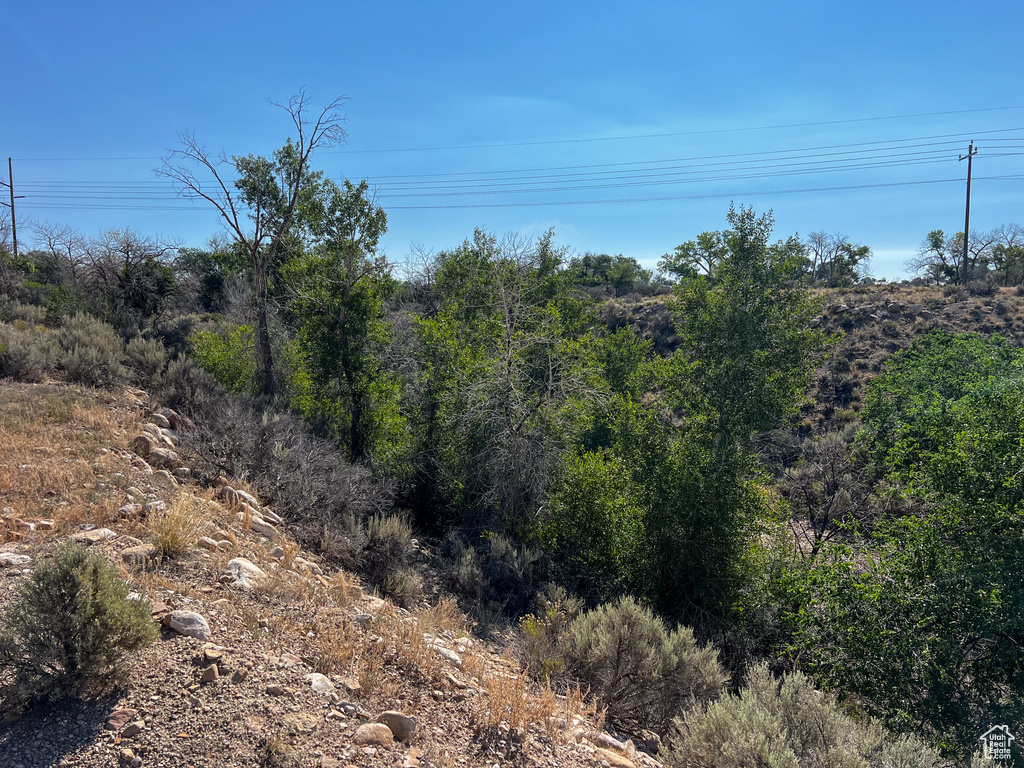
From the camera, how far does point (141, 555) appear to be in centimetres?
490

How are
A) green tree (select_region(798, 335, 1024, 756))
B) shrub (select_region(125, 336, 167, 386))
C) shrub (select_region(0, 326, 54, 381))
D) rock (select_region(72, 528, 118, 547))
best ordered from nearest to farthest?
1. rock (select_region(72, 528, 118, 547))
2. green tree (select_region(798, 335, 1024, 756))
3. shrub (select_region(0, 326, 54, 381))
4. shrub (select_region(125, 336, 167, 386))

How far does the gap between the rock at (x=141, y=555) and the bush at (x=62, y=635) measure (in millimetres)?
1433

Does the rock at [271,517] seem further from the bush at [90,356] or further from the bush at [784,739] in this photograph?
the bush at [784,739]

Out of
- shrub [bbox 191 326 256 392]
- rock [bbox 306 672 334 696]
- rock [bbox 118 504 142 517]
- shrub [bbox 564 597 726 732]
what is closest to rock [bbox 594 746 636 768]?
shrub [bbox 564 597 726 732]

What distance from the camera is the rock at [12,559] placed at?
446cm

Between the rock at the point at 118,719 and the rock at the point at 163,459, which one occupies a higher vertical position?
the rock at the point at 163,459

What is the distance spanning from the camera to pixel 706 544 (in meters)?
8.93

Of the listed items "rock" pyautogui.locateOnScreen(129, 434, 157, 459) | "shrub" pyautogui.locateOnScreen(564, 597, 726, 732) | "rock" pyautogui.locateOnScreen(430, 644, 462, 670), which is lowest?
"shrub" pyautogui.locateOnScreen(564, 597, 726, 732)

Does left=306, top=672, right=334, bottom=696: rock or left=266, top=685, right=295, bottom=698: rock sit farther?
left=306, top=672, right=334, bottom=696: rock

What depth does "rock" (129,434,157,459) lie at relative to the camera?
764 cm

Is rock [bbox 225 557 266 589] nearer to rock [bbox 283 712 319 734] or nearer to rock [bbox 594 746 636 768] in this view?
rock [bbox 283 712 319 734]

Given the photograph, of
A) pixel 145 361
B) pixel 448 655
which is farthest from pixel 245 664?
pixel 145 361

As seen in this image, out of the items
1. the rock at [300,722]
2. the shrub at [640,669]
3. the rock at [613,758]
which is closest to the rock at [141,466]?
the rock at [300,722]

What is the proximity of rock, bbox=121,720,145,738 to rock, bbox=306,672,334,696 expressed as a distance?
97 cm
